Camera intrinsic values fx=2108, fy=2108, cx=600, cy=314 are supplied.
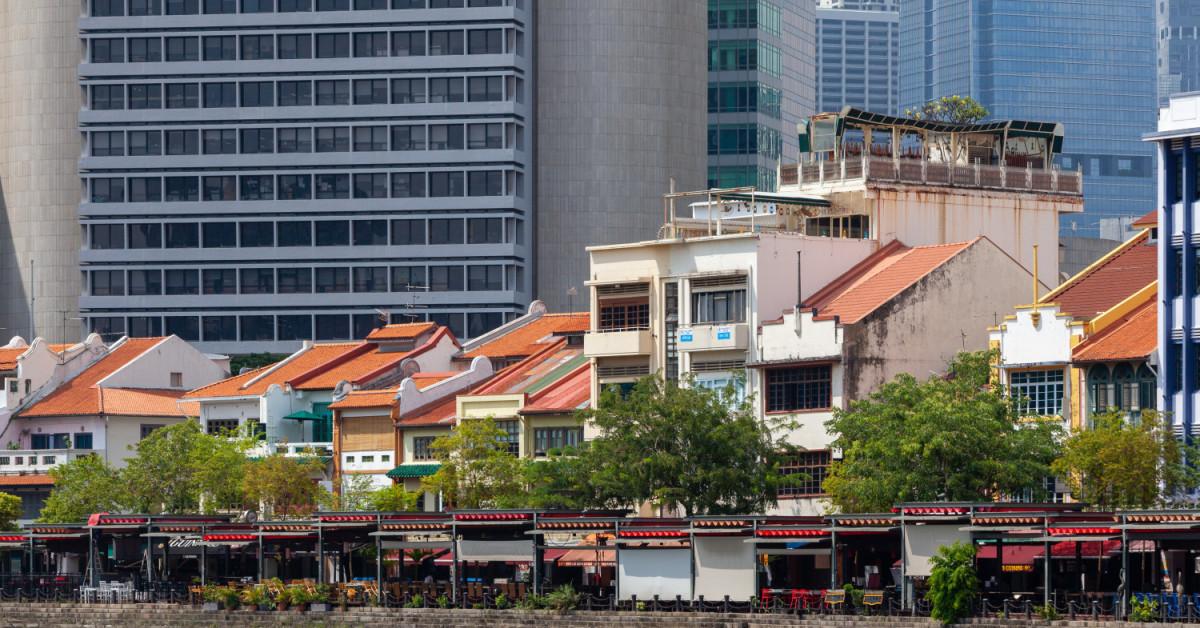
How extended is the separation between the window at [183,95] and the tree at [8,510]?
80000 mm

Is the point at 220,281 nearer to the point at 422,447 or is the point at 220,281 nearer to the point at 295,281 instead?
the point at 295,281

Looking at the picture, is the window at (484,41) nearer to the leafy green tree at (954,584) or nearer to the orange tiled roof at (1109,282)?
the orange tiled roof at (1109,282)

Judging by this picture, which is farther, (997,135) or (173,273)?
(173,273)

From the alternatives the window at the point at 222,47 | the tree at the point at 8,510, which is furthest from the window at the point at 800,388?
the window at the point at 222,47

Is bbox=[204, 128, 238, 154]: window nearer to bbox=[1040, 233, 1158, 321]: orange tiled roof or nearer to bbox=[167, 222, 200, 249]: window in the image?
bbox=[167, 222, 200, 249]: window

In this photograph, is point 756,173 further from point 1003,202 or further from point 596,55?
point 1003,202

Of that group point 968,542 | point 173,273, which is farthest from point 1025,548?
point 173,273

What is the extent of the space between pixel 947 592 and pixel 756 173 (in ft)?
406

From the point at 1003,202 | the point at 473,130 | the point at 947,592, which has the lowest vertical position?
the point at 947,592

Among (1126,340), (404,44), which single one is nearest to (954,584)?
(1126,340)

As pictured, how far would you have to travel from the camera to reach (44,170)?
193 meters

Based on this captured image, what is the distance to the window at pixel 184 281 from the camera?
189 m

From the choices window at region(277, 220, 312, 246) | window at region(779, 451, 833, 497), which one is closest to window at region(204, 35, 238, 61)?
window at region(277, 220, 312, 246)

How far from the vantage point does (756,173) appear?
19088 cm
